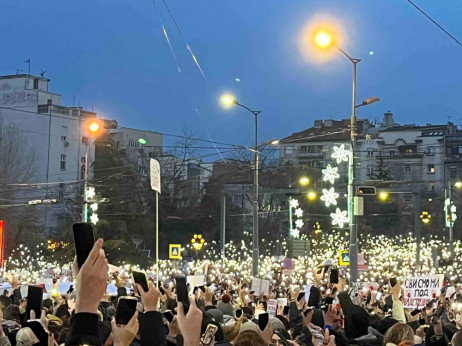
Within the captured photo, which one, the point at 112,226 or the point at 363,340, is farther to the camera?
the point at 112,226

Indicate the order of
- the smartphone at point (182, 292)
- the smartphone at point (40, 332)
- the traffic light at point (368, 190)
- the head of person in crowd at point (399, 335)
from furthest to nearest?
the traffic light at point (368, 190), the head of person in crowd at point (399, 335), the smartphone at point (40, 332), the smartphone at point (182, 292)

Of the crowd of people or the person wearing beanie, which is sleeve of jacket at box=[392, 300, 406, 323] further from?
the person wearing beanie

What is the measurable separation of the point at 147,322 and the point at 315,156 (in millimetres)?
99234

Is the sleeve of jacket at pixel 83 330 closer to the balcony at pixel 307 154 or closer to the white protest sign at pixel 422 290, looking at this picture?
the white protest sign at pixel 422 290

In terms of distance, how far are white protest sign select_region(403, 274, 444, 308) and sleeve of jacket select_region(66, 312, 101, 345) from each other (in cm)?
1534

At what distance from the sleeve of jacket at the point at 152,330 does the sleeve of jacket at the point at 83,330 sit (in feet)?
4.64

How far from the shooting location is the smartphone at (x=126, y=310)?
5.63 m

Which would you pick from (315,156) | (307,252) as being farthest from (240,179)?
(307,252)

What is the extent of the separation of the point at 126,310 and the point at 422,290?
1419 cm

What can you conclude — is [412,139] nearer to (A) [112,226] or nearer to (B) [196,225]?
(B) [196,225]

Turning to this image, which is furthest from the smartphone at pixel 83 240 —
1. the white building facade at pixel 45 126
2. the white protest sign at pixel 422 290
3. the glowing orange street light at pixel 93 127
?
the white building facade at pixel 45 126

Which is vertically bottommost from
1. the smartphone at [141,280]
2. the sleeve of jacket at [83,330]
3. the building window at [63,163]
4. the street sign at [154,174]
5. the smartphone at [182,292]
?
the sleeve of jacket at [83,330]

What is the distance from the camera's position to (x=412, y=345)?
25.5ft

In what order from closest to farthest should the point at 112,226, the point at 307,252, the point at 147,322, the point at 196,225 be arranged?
the point at 147,322 → the point at 307,252 → the point at 112,226 → the point at 196,225
